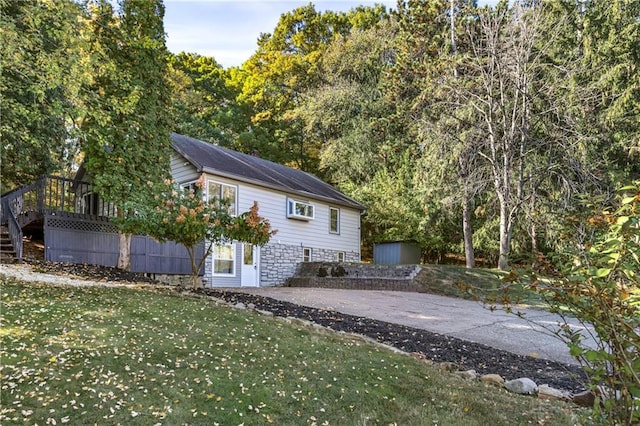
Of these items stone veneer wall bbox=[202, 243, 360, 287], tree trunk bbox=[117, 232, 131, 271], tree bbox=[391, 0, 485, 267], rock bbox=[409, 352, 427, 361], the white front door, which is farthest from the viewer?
tree bbox=[391, 0, 485, 267]

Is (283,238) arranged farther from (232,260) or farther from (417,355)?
(417,355)

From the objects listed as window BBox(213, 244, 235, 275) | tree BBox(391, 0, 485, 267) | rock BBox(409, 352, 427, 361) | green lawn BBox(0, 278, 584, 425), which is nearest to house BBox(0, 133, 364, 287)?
window BBox(213, 244, 235, 275)

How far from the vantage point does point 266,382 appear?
372cm

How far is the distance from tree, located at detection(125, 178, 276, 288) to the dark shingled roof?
4768 mm

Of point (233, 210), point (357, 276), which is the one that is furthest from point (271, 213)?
point (357, 276)

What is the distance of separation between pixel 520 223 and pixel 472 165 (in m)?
3.11

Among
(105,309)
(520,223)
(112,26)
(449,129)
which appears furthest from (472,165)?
(105,309)

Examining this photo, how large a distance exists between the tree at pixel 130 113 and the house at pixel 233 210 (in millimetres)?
1082

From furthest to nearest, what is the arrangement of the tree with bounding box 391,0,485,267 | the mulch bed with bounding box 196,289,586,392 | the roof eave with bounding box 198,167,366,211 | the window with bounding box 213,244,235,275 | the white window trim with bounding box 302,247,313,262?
1. the white window trim with bounding box 302,247,313,262
2. the tree with bounding box 391,0,485,267
3. the window with bounding box 213,244,235,275
4. the roof eave with bounding box 198,167,366,211
5. the mulch bed with bounding box 196,289,586,392

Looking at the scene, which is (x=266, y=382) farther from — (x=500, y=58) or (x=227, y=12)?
(x=500, y=58)

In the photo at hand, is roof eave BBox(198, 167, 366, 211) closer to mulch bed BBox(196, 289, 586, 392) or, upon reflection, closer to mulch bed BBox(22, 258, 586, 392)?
mulch bed BBox(22, 258, 586, 392)

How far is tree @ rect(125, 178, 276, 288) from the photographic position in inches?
309

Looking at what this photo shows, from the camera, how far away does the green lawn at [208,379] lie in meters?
3.10

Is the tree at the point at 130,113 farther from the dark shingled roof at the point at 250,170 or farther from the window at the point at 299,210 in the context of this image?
the window at the point at 299,210
